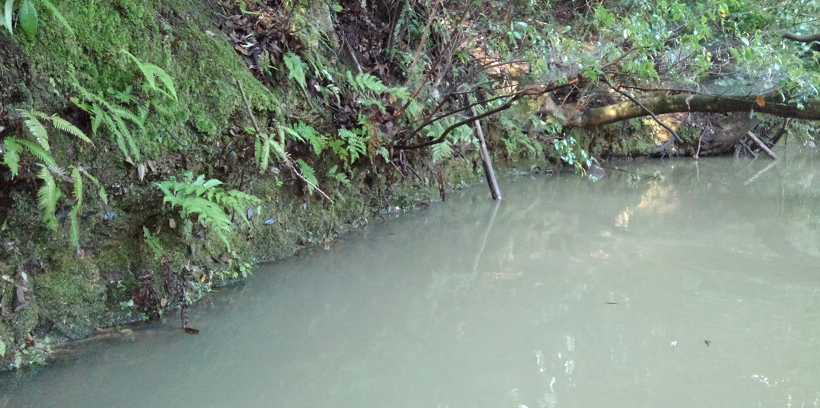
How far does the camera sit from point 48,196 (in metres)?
2.21

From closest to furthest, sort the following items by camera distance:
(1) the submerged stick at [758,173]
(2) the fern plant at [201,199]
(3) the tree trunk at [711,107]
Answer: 1. (2) the fern plant at [201,199]
2. (3) the tree trunk at [711,107]
3. (1) the submerged stick at [758,173]

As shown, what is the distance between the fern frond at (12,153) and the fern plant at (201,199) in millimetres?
702

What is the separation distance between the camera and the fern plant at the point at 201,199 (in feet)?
9.07

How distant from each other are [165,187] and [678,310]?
310 cm

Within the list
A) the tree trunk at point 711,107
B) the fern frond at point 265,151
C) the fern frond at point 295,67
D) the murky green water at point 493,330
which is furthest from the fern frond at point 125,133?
the tree trunk at point 711,107

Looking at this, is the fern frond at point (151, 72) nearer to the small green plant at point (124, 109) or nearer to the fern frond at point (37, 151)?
the small green plant at point (124, 109)

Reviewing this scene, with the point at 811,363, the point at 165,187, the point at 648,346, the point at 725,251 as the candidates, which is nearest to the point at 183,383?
the point at 165,187

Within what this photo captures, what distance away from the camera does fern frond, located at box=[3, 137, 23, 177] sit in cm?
214

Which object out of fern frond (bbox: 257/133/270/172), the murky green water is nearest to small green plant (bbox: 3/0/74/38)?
fern frond (bbox: 257/133/270/172)

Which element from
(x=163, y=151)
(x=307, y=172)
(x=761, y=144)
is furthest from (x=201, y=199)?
(x=761, y=144)

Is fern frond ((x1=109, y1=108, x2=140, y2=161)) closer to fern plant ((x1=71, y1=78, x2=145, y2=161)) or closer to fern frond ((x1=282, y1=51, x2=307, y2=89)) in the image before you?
fern plant ((x1=71, y1=78, x2=145, y2=161))

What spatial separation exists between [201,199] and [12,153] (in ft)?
2.92

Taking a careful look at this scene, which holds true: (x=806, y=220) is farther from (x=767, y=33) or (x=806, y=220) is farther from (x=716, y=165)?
(x=716, y=165)

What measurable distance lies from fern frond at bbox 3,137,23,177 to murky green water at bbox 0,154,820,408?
3.08 feet
